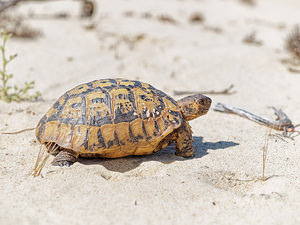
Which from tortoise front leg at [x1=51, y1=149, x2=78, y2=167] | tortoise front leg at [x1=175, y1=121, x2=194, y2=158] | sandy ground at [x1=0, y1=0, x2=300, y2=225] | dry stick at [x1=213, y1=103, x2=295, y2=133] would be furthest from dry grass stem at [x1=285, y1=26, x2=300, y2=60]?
tortoise front leg at [x1=51, y1=149, x2=78, y2=167]

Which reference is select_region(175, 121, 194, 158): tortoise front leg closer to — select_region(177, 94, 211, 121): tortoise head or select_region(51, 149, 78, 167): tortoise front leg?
select_region(177, 94, 211, 121): tortoise head

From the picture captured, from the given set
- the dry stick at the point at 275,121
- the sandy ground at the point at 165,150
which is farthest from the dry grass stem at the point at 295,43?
the dry stick at the point at 275,121

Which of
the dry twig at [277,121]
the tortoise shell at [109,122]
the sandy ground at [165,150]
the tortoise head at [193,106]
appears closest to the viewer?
the sandy ground at [165,150]

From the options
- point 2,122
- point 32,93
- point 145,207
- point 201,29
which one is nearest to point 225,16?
point 201,29

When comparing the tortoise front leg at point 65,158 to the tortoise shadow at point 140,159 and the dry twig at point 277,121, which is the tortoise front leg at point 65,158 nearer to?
the tortoise shadow at point 140,159

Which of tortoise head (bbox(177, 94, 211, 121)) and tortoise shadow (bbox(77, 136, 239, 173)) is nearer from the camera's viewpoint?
tortoise shadow (bbox(77, 136, 239, 173))

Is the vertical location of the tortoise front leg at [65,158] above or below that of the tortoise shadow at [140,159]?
above
